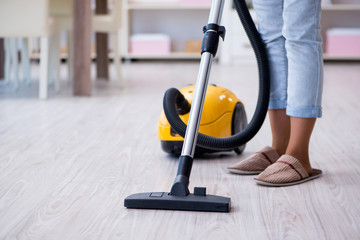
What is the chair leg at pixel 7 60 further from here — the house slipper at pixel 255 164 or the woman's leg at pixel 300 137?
the woman's leg at pixel 300 137

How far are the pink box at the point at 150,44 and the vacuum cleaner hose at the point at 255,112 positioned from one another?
3.84 meters

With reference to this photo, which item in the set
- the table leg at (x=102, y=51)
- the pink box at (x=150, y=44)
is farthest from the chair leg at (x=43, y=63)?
the pink box at (x=150, y=44)

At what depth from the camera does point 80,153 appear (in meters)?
1.58

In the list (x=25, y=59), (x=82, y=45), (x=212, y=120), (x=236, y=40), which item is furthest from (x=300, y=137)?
(x=236, y=40)

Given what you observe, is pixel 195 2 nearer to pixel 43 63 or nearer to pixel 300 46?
pixel 43 63

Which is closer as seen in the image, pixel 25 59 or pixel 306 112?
pixel 306 112

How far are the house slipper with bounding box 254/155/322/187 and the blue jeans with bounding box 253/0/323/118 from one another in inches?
4.4

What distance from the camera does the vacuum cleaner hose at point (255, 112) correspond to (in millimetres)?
1228

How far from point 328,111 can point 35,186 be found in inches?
60.9

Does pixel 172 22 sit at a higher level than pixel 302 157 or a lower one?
higher

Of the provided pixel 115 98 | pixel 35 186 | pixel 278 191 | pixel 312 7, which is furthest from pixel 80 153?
pixel 115 98

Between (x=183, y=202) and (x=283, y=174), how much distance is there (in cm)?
30

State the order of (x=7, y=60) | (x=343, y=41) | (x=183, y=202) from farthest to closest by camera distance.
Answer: (x=343, y=41) → (x=7, y=60) → (x=183, y=202)

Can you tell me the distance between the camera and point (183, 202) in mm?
1049
